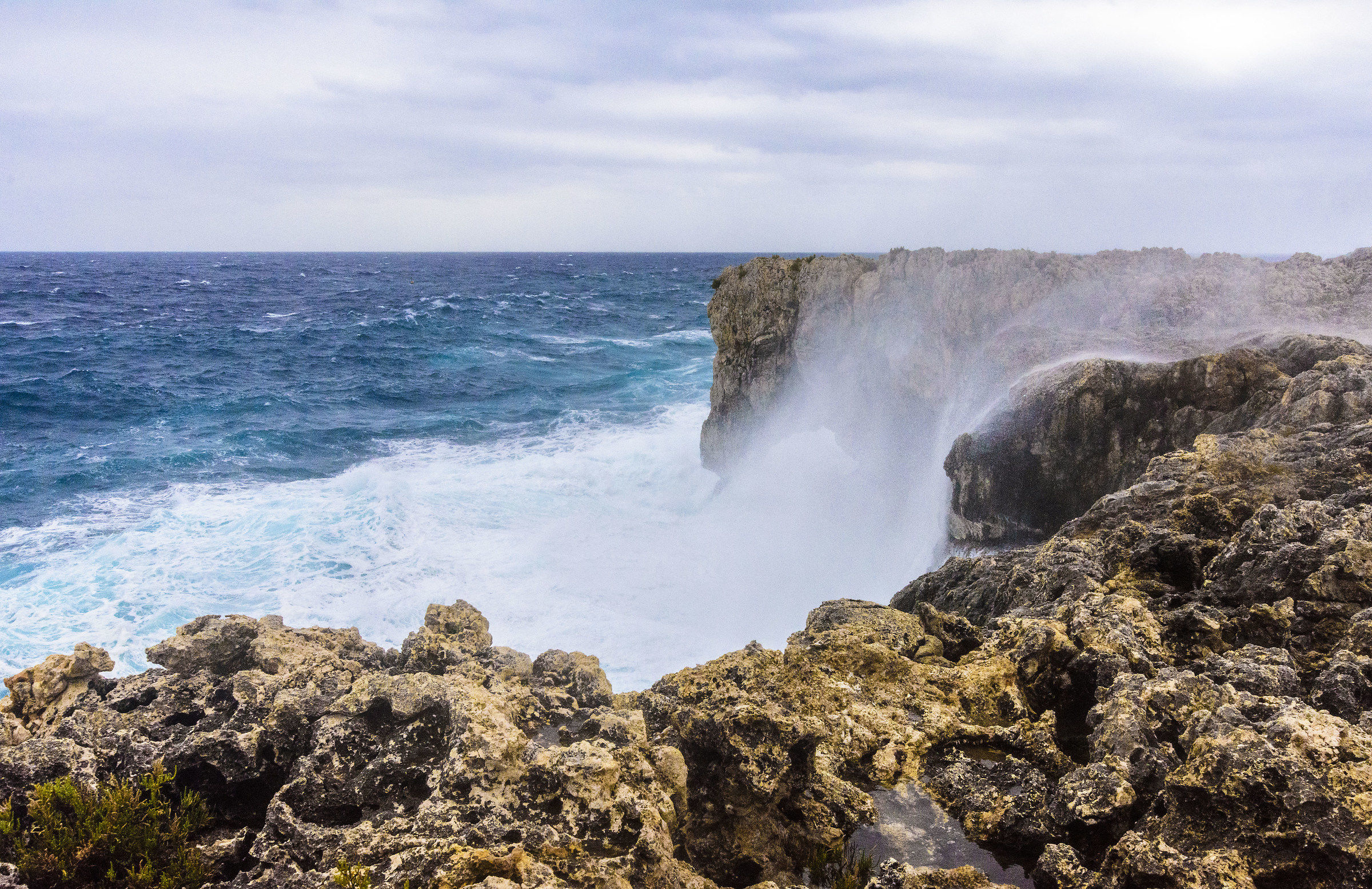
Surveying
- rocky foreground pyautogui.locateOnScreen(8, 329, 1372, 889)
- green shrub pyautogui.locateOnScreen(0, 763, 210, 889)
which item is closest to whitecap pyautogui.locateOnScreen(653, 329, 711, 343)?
rocky foreground pyautogui.locateOnScreen(8, 329, 1372, 889)

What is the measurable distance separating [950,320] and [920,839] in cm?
1815

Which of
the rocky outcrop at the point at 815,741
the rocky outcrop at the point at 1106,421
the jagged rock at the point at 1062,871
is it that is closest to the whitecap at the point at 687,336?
the rocky outcrop at the point at 1106,421

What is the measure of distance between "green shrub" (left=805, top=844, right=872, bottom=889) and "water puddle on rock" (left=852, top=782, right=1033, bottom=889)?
119mm

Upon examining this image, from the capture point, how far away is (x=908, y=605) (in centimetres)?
1209

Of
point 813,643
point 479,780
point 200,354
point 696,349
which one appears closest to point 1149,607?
point 813,643

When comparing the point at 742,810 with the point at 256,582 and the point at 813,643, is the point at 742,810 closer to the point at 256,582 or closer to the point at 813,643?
the point at 813,643

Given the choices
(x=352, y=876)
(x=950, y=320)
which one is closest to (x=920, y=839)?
(x=352, y=876)

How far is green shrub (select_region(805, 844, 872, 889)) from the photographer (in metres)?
5.30

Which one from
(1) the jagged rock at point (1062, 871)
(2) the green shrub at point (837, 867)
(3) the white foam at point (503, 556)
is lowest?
(3) the white foam at point (503, 556)

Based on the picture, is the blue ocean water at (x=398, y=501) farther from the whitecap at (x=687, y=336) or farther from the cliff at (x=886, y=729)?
the cliff at (x=886, y=729)

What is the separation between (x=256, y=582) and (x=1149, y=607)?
19262mm

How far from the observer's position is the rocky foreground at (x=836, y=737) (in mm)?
4785

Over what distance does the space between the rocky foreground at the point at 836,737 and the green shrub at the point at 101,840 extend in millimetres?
324

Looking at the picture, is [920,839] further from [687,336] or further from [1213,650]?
[687,336]
